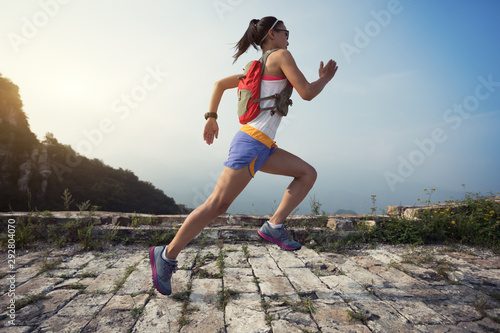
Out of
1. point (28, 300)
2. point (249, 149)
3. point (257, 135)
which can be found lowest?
point (28, 300)

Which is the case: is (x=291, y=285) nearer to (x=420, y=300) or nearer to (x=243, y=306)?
(x=243, y=306)

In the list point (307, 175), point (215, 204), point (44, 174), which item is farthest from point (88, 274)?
point (44, 174)

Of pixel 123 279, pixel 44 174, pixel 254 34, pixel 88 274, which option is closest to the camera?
pixel 254 34

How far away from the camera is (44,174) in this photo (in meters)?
30.2

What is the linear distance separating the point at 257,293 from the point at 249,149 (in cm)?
126

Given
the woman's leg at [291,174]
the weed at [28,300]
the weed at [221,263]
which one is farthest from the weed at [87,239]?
the woman's leg at [291,174]

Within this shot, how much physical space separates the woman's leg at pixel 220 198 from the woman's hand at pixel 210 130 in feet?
1.78

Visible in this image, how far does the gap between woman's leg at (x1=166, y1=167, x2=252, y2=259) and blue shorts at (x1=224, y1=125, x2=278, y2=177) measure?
5 cm

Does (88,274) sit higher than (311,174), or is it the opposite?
(311,174)

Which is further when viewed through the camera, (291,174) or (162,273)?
(291,174)

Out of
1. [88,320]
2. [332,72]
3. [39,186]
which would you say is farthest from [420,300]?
[39,186]

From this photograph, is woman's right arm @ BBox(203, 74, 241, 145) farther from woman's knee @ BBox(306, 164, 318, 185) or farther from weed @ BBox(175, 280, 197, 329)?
weed @ BBox(175, 280, 197, 329)

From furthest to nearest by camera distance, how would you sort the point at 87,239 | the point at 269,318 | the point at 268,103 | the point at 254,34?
the point at 87,239, the point at 254,34, the point at 268,103, the point at 269,318

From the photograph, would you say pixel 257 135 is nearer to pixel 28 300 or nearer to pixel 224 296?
pixel 224 296
